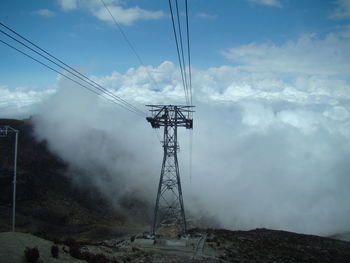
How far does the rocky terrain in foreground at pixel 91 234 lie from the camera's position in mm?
17406

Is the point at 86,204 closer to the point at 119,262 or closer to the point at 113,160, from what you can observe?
the point at 113,160

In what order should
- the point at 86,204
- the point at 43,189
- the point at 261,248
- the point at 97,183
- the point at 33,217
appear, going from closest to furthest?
1. the point at 261,248
2. the point at 33,217
3. the point at 43,189
4. the point at 86,204
5. the point at 97,183

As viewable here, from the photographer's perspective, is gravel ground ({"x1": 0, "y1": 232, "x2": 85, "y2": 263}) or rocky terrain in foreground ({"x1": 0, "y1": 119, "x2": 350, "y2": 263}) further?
rocky terrain in foreground ({"x1": 0, "y1": 119, "x2": 350, "y2": 263})

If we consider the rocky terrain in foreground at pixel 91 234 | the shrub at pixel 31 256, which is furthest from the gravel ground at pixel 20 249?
the shrub at pixel 31 256

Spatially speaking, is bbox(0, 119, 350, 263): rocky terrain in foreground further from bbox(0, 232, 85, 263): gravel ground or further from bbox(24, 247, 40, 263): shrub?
bbox(24, 247, 40, 263): shrub

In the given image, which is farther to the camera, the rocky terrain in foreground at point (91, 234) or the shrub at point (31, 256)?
the rocky terrain in foreground at point (91, 234)

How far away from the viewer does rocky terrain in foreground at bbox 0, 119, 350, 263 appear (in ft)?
57.1

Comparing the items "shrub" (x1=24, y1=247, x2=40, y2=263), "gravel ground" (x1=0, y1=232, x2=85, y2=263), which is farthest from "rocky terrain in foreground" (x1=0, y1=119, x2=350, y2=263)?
"shrub" (x1=24, y1=247, x2=40, y2=263)

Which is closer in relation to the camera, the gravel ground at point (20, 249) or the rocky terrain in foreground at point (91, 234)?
the gravel ground at point (20, 249)

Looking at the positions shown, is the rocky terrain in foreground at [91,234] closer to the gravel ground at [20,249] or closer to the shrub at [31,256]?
the gravel ground at [20,249]

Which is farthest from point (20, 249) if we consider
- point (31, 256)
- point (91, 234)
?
point (91, 234)

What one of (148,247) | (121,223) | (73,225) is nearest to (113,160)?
(121,223)

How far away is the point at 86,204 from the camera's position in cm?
5600

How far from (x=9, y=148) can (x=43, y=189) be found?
43.8 ft
